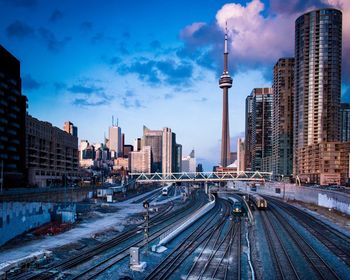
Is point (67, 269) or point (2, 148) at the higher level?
point (2, 148)

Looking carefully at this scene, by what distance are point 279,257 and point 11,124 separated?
106 m

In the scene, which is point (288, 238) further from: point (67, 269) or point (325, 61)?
point (325, 61)

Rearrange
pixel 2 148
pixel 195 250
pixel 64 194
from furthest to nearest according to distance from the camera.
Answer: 1. pixel 2 148
2. pixel 64 194
3. pixel 195 250

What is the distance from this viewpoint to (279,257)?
119 ft

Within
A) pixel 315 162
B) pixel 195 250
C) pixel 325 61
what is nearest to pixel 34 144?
pixel 195 250

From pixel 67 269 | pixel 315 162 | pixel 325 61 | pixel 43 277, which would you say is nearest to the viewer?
pixel 43 277

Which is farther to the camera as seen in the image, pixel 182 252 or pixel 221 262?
pixel 182 252

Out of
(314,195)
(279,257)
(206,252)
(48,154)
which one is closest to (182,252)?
(206,252)

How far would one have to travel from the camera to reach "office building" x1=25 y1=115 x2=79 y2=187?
134500 millimetres

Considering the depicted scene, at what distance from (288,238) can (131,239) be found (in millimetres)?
22173

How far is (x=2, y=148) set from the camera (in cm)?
10750

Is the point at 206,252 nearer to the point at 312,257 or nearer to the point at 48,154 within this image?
the point at 312,257

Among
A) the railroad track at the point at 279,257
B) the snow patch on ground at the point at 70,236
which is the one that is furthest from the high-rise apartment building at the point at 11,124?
the railroad track at the point at 279,257

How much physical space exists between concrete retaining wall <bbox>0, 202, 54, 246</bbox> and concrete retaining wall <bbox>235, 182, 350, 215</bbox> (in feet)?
195
